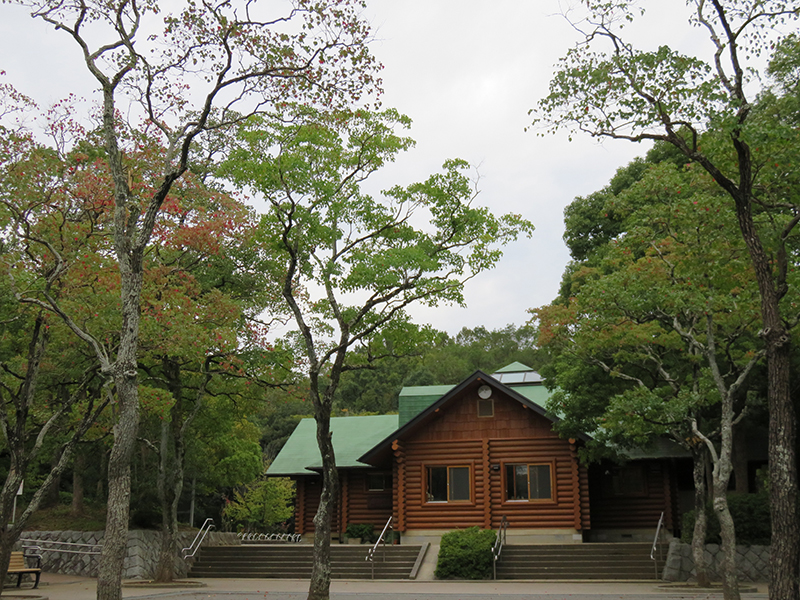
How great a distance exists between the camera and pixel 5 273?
1608cm

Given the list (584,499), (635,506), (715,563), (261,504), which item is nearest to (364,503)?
(584,499)

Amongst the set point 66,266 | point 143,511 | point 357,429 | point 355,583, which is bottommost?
point 355,583

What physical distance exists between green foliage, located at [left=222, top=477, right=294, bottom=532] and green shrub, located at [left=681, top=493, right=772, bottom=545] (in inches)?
922

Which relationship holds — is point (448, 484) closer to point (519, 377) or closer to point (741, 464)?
point (519, 377)

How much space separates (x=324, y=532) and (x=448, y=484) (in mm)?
11043

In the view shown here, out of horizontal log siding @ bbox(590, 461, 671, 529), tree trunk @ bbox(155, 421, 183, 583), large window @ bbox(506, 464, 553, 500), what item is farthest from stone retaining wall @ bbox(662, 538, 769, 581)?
tree trunk @ bbox(155, 421, 183, 583)

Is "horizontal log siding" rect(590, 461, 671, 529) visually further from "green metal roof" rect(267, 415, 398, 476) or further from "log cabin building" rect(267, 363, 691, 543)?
"green metal roof" rect(267, 415, 398, 476)

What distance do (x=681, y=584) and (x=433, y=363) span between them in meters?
53.7

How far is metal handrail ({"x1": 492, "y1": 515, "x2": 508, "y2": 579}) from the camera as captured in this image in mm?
19859

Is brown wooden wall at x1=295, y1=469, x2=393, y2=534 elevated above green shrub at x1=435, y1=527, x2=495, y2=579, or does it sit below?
above

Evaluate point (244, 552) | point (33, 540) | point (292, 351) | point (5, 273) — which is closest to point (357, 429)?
point (244, 552)

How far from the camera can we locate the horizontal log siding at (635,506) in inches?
979

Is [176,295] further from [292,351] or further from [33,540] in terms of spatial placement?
[33,540]

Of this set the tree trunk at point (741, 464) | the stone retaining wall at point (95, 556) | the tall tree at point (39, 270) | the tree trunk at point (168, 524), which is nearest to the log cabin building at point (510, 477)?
the tree trunk at point (741, 464)
